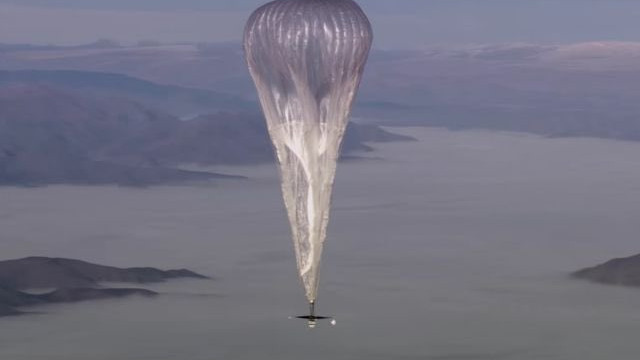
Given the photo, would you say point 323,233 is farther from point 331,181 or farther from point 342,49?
point 342,49

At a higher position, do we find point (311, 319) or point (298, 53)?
point (298, 53)

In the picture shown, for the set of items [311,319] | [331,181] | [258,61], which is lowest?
[311,319]

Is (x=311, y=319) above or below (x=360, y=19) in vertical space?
below

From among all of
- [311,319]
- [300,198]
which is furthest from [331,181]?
[311,319]

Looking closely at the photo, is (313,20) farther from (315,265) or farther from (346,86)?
(315,265)

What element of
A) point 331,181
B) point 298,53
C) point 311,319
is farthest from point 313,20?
point 311,319
